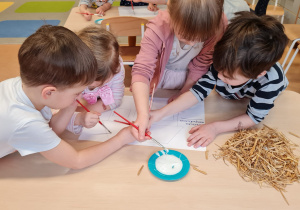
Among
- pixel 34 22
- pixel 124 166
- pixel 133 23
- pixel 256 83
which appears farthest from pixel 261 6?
pixel 34 22

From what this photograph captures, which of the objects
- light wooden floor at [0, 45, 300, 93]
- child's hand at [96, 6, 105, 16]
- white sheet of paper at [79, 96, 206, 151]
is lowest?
light wooden floor at [0, 45, 300, 93]

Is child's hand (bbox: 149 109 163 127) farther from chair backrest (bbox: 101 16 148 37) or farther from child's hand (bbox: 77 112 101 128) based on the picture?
chair backrest (bbox: 101 16 148 37)

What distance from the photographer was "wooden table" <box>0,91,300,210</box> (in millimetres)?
689

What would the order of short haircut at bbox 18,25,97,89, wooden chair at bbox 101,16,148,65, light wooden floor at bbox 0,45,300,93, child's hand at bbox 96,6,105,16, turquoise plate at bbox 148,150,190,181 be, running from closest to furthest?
short haircut at bbox 18,25,97,89 → turquoise plate at bbox 148,150,190,181 → wooden chair at bbox 101,16,148,65 → child's hand at bbox 96,6,105,16 → light wooden floor at bbox 0,45,300,93

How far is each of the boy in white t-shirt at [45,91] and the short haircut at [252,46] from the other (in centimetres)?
46

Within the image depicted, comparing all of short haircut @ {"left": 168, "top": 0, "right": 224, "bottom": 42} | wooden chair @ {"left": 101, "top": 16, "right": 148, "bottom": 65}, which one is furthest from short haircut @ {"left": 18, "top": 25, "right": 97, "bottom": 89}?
wooden chair @ {"left": 101, "top": 16, "right": 148, "bottom": 65}

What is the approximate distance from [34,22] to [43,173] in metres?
3.81

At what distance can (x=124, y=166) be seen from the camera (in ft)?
2.65

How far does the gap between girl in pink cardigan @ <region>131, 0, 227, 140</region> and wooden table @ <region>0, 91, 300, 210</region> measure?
0.53 feet

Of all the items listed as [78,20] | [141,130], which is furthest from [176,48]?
[78,20]

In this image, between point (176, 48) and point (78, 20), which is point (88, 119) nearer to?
point (176, 48)

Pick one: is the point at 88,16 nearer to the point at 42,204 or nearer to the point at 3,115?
the point at 3,115

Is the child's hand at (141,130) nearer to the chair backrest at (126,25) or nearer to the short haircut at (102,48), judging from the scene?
the short haircut at (102,48)

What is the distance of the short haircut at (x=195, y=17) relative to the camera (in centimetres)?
82
